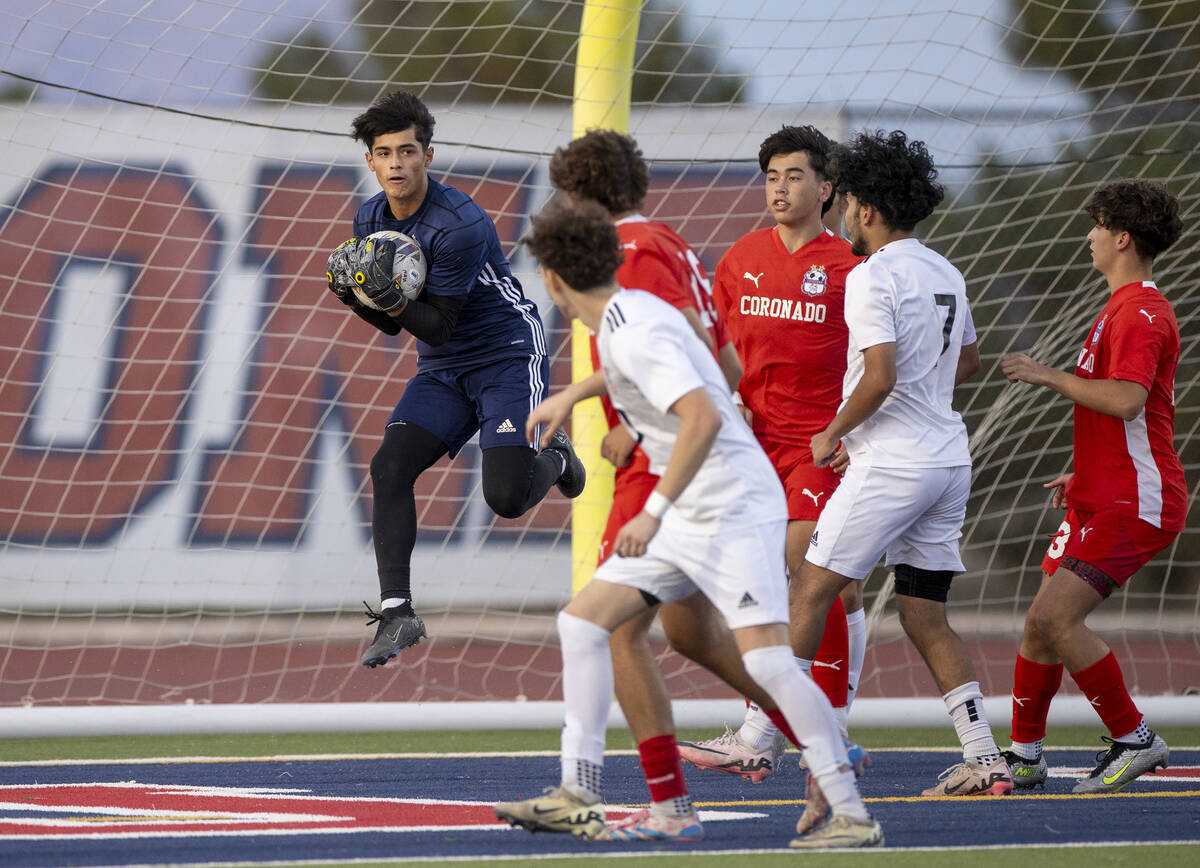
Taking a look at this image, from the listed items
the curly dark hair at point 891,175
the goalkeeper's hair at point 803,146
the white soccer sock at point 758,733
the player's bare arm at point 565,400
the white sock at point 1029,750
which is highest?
the goalkeeper's hair at point 803,146

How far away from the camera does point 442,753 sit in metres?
5.90

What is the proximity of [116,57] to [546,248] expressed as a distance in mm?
6413

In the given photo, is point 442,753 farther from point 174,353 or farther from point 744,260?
point 174,353

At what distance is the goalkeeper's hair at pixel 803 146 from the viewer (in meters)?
5.02

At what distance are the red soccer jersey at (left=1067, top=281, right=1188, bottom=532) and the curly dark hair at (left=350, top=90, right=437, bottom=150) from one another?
241 cm


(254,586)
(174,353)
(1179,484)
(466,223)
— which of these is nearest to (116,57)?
(174,353)

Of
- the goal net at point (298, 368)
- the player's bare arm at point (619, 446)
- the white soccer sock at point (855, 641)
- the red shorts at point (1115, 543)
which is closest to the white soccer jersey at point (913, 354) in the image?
the red shorts at point (1115, 543)

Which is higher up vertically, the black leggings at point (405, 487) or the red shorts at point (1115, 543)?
the black leggings at point (405, 487)

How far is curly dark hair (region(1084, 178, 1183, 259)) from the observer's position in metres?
4.70

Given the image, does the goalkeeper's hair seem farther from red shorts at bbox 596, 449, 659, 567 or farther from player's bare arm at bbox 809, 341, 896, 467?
red shorts at bbox 596, 449, 659, 567

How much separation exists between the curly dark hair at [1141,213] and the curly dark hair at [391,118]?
2.32 metres

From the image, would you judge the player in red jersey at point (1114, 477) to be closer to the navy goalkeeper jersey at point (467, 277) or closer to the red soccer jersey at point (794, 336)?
the red soccer jersey at point (794, 336)

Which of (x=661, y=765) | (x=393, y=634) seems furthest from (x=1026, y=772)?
(x=393, y=634)

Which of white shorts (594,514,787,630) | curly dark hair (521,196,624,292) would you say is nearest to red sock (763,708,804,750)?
white shorts (594,514,787,630)
